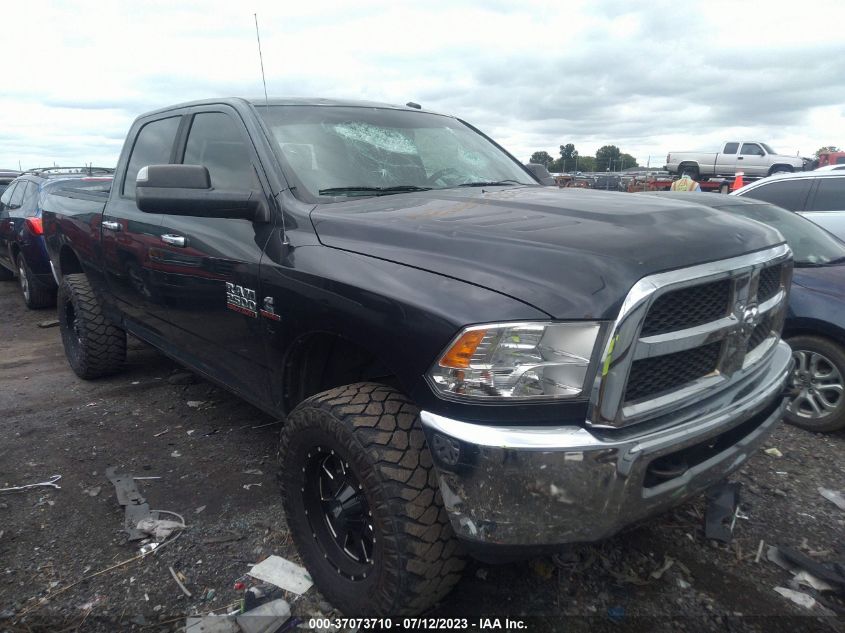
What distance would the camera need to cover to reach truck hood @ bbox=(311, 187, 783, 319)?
1.80 m

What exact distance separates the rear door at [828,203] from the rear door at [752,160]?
21830 mm

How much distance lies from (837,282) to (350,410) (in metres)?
3.49

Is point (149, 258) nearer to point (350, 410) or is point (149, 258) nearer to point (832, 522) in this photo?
point (350, 410)

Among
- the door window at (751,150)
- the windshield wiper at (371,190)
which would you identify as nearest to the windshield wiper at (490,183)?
the windshield wiper at (371,190)

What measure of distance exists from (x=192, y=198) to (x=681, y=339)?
1.97 metres

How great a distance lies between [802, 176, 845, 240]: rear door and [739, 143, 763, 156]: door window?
72.9ft

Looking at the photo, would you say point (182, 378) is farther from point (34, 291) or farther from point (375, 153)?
Result: point (34, 291)

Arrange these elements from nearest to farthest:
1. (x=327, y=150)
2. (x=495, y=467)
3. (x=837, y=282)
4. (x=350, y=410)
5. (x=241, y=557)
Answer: (x=495, y=467), (x=350, y=410), (x=241, y=557), (x=327, y=150), (x=837, y=282)

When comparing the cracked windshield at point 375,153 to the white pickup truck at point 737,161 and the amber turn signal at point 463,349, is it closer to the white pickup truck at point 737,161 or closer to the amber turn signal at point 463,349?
the amber turn signal at point 463,349

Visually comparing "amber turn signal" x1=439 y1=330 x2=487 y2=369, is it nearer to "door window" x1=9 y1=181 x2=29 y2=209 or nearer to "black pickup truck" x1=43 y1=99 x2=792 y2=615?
"black pickup truck" x1=43 y1=99 x2=792 y2=615

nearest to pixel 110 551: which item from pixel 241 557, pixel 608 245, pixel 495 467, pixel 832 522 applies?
pixel 241 557

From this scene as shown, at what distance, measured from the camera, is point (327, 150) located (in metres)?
2.94

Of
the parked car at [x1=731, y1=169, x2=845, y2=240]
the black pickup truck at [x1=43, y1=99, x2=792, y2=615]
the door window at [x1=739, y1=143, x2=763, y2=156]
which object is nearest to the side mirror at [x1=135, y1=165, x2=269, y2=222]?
the black pickup truck at [x1=43, y1=99, x2=792, y2=615]

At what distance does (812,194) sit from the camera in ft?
23.4
